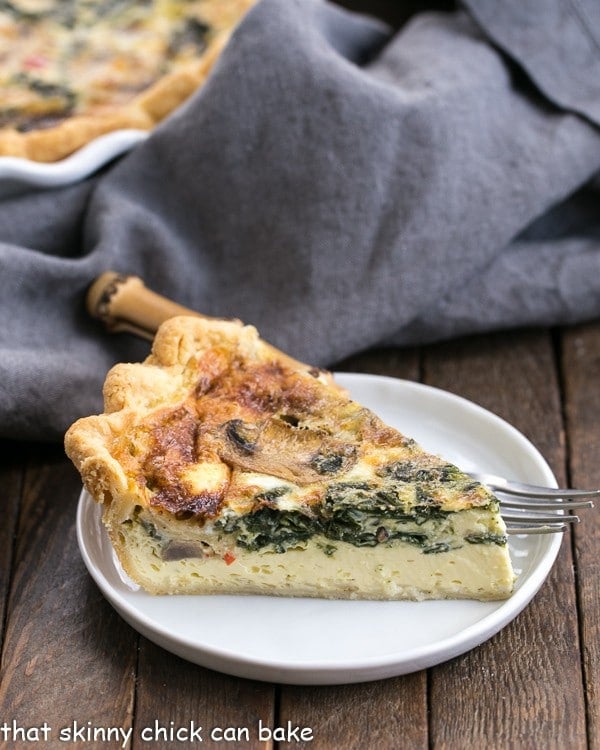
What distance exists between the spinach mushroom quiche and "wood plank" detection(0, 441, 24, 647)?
96cm

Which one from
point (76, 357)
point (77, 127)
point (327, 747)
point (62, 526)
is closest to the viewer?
point (327, 747)

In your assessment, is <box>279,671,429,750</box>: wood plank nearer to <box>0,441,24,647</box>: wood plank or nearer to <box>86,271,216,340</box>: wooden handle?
<box>0,441,24,647</box>: wood plank

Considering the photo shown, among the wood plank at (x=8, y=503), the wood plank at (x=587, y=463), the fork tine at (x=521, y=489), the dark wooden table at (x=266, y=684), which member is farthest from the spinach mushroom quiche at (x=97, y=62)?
the fork tine at (x=521, y=489)

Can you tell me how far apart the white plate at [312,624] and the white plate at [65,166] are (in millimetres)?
1086

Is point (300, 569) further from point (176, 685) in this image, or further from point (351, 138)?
point (351, 138)

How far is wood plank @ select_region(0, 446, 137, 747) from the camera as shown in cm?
237

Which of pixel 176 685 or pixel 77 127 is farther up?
pixel 77 127

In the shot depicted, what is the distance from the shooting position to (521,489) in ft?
8.68

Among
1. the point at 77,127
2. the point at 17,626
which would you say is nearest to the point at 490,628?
the point at 17,626

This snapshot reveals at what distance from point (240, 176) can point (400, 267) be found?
57 cm

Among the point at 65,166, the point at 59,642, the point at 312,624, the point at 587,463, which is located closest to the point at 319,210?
the point at 65,166

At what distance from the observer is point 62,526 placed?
9.48 feet

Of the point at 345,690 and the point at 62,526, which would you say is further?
the point at 62,526

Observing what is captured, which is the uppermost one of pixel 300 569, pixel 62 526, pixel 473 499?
pixel 473 499
